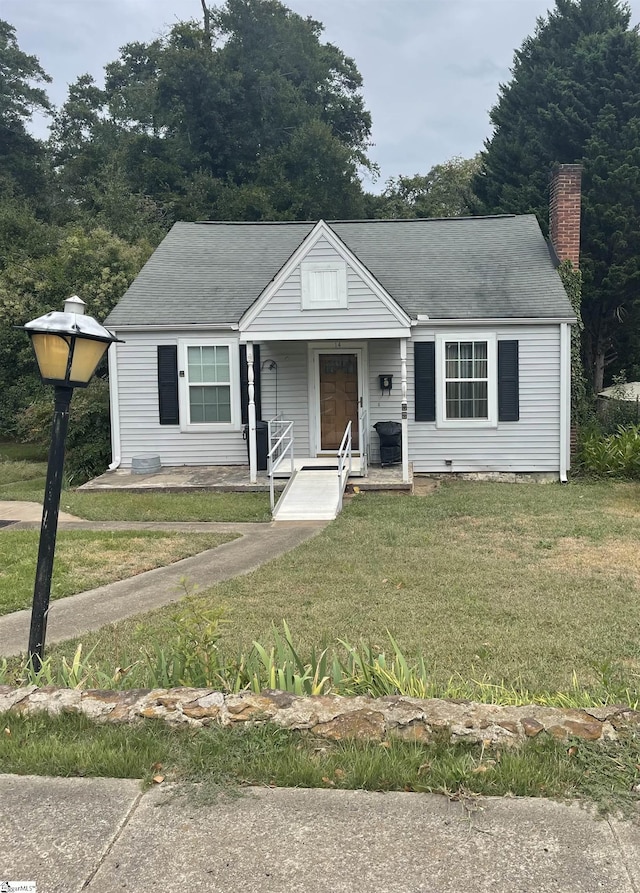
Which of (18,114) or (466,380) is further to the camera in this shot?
(18,114)

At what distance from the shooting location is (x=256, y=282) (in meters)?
15.2

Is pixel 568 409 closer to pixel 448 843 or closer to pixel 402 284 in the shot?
pixel 402 284

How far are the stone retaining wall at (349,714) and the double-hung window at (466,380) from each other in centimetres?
1083

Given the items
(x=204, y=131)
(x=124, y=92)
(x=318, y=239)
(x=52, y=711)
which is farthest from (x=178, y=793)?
(x=124, y=92)

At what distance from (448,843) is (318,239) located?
1104 cm

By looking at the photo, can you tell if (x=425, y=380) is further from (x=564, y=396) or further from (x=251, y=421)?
(x=251, y=421)

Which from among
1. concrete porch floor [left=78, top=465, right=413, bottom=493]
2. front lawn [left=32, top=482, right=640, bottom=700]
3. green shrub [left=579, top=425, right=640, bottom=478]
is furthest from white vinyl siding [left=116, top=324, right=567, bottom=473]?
front lawn [left=32, top=482, right=640, bottom=700]

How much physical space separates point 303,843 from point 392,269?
13994mm

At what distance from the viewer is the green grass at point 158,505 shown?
1047 centimetres

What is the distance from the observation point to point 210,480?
12711 mm

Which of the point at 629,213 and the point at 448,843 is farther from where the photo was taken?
the point at 629,213

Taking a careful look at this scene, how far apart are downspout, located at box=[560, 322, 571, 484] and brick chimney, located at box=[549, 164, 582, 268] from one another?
271cm

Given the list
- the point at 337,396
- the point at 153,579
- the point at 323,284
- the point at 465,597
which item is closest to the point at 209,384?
the point at 337,396

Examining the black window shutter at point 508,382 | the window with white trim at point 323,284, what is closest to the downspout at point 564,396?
the black window shutter at point 508,382
